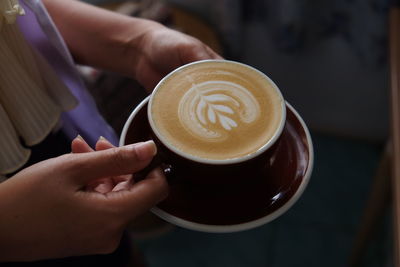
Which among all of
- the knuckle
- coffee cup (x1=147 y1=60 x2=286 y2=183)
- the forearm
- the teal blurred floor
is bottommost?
the teal blurred floor

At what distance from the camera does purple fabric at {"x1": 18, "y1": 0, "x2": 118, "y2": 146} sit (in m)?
0.65

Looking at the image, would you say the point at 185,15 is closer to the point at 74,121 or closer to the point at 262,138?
the point at 74,121

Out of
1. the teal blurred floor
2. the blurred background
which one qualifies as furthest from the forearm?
the teal blurred floor

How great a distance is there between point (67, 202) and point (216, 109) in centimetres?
22

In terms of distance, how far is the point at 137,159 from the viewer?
0.50 metres

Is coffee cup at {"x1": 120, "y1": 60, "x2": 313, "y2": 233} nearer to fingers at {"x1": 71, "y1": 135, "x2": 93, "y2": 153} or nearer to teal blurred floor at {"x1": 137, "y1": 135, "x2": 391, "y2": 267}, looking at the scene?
fingers at {"x1": 71, "y1": 135, "x2": 93, "y2": 153}

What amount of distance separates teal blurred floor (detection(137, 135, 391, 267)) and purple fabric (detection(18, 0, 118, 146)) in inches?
28.8

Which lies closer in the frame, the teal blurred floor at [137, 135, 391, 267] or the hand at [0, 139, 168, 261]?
the hand at [0, 139, 168, 261]

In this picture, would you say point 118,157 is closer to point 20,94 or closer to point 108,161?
point 108,161

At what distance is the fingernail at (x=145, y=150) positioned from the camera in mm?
500

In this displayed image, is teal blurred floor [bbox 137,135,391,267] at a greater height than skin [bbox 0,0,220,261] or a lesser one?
lesser

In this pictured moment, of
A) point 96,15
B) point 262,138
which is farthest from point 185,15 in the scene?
point 262,138

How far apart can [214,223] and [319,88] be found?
116 centimetres

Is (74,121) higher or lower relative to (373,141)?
higher
